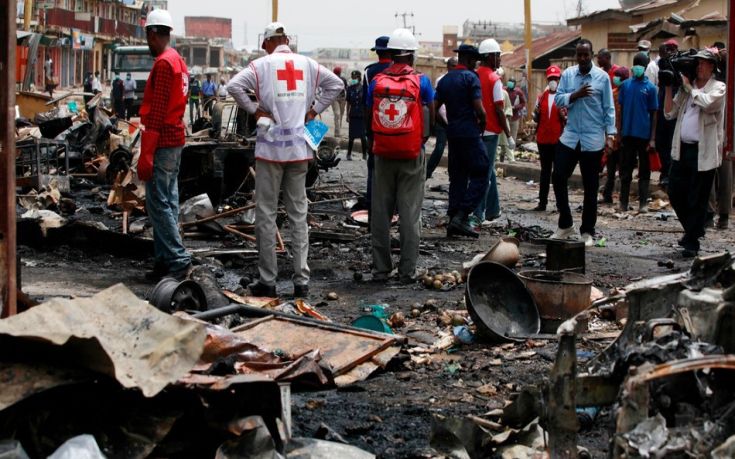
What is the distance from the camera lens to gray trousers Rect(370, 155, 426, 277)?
873 cm

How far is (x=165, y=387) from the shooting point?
3.96 meters

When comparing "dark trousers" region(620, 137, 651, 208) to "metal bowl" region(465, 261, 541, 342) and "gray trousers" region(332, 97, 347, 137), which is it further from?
"gray trousers" region(332, 97, 347, 137)

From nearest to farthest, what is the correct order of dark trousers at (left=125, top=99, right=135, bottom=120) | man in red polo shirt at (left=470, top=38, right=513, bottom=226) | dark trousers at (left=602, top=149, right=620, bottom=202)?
man in red polo shirt at (left=470, top=38, right=513, bottom=226), dark trousers at (left=602, top=149, right=620, bottom=202), dark trousers at (left=125, top=99, right=135, bottom=120)

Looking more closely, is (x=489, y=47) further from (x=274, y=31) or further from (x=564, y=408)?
(x=564, y=408)

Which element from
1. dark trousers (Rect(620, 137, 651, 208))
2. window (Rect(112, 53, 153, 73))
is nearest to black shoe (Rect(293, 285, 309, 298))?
dark trousers (Rect(620, 137, 651, 208))

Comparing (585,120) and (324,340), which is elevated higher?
(585,120)

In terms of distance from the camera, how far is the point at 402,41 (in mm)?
8711

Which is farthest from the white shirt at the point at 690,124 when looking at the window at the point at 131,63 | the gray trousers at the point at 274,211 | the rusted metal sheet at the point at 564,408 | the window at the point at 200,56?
the window at the point at 200,56

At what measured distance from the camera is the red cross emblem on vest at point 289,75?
796 centimetres

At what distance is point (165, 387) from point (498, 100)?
Answer: 8348mm

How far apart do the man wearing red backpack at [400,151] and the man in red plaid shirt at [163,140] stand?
5.06 feet

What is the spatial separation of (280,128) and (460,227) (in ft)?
12.0

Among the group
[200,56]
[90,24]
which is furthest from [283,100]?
[200,56]

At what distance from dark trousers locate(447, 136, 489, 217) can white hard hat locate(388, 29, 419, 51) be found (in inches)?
96.4
